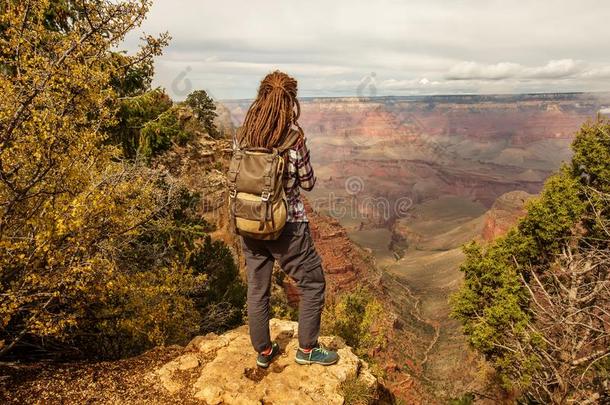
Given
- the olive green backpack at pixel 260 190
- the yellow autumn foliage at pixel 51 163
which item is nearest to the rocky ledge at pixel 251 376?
the yellow autumn foliage at pixel 51 163

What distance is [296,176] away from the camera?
3.89 metres

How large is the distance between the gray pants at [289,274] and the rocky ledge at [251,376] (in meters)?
0.37

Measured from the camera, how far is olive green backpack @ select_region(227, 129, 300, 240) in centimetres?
365

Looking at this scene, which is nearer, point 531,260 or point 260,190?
point 260,190

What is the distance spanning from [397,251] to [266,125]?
166632 mm

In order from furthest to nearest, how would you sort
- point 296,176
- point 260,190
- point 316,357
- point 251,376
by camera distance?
point 316,357 → point 251,376 → point 296,176 → point 260,190

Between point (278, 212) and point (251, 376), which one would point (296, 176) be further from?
point (251, 376)

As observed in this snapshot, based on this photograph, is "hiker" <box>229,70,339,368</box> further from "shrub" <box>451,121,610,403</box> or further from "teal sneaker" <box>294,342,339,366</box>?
"shrub" <box>451,121,610,403</box>

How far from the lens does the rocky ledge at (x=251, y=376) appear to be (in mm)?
4152

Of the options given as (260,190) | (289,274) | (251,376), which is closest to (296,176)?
(260,190)

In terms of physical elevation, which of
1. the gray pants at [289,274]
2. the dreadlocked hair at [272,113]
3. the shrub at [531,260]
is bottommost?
the shrub at [531,260]

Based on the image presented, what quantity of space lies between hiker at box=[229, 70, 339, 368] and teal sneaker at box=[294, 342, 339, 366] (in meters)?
0.22

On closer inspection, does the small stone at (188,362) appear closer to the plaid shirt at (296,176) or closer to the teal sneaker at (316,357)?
the teal sneaker at (316,357)

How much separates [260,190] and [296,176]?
17.2 inches
